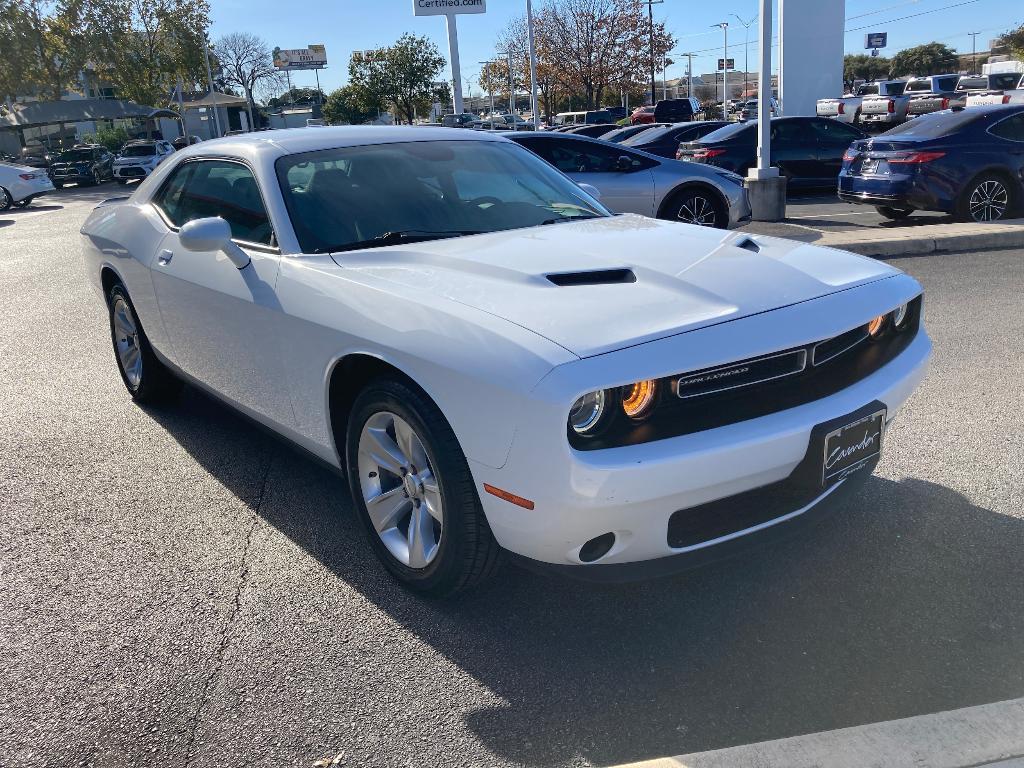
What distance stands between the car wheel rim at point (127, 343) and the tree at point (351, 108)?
58.8m

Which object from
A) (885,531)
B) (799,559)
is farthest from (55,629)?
(885,531)

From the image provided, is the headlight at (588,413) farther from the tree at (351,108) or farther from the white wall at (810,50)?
the tree at (351,108)

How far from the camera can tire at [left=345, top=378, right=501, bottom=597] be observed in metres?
2.75

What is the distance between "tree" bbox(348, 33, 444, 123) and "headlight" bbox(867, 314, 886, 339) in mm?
63834

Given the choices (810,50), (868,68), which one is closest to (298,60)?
(868,68)

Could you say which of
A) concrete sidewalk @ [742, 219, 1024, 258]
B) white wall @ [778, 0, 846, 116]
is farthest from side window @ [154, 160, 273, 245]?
white wall @ [778, 0, 846, 116]

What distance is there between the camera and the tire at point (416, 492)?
2748 millimetres

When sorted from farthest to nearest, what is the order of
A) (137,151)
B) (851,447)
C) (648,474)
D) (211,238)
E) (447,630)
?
(137,151), (211,238), (447,630), (851,447), (648,474)

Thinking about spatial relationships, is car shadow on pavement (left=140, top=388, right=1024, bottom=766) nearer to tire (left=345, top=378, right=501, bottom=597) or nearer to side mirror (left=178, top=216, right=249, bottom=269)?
tire (left=345, top=378, right=501, bottom=597)

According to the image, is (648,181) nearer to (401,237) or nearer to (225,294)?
(401,237)

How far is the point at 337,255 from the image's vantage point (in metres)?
3.49

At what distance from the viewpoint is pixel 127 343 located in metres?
5.57

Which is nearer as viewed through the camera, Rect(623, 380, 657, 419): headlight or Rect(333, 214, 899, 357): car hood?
Rect(623, 380, 657, 419): headlight

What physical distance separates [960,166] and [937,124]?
0.73 meters
